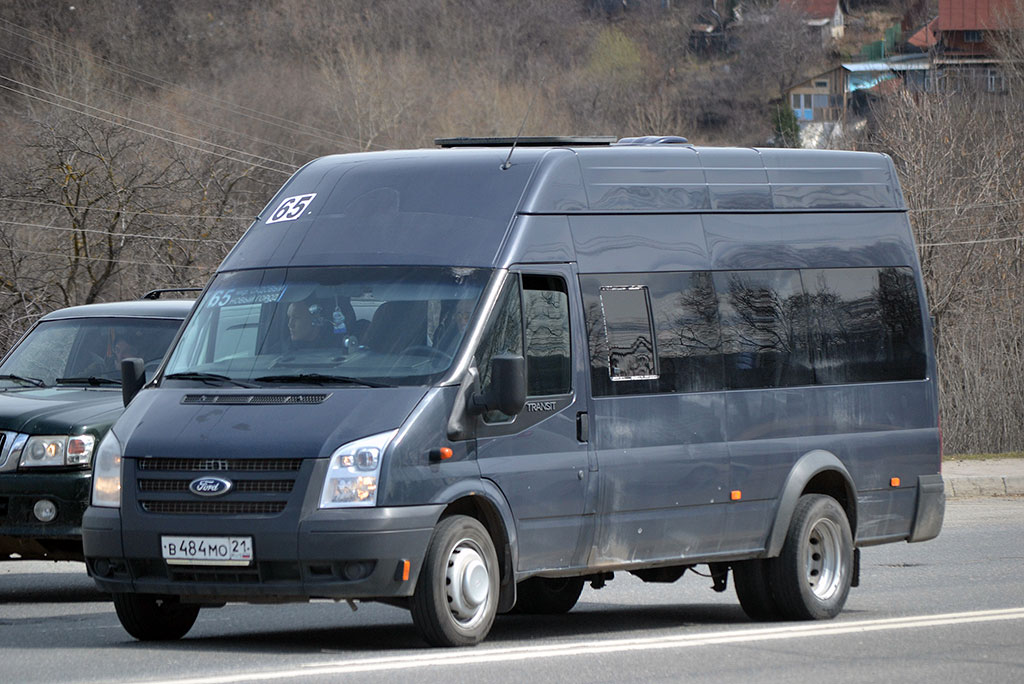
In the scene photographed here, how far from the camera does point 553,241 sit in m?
8.66

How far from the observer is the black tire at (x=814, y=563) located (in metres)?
9.74

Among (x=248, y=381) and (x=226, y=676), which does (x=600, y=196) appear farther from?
(x=226, y=676)

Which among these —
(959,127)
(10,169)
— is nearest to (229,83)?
(10,169)

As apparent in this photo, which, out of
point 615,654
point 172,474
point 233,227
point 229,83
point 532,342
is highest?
point 229,83

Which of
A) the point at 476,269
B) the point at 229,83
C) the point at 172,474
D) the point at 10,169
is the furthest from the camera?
the point at 229,83

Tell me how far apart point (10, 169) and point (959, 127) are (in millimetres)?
23186

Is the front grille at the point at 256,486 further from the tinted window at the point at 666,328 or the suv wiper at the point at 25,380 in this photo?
the suv wiper at the point at 25,380

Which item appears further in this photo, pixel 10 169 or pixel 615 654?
pixel 10 169

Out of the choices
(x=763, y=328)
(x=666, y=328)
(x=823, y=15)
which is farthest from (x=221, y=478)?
(x=823, y=15)

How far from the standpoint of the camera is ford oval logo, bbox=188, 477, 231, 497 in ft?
24.8

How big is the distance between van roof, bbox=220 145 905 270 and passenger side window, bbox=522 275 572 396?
0.33 meters

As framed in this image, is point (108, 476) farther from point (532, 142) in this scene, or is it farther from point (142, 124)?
point (142, 124)

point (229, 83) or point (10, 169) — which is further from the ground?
point (229, 83)

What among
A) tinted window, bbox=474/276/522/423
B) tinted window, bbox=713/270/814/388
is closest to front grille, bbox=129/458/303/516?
tinted window, bbox=474/276/522/423
